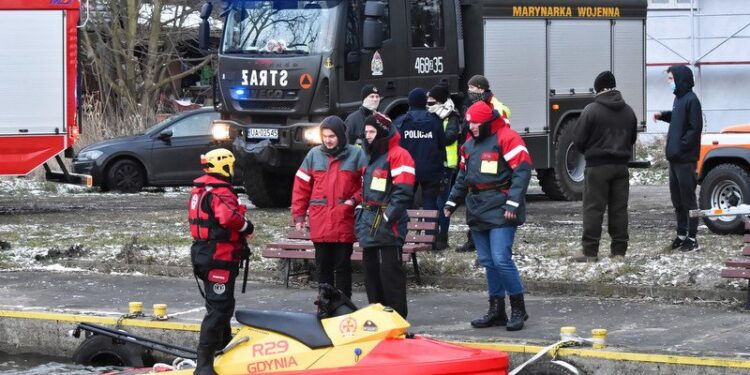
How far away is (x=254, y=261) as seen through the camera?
1441 centimetres

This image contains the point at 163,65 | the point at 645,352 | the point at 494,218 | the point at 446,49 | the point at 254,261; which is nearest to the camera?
the point at 645,352

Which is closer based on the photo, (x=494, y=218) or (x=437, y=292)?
(x=494, y=218)

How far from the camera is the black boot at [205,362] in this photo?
28.7 feet

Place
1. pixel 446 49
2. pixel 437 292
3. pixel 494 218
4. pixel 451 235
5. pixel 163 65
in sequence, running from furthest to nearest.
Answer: pixel 163 65
pixel 446 49
pixel 451 235
pixel 437 292
pixel 494 218

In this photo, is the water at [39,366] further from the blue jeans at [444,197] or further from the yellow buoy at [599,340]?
the blue jeans at [444,197]

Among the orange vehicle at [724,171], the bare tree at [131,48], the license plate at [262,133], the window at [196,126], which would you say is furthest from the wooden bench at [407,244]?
the bare tree at [131,48]


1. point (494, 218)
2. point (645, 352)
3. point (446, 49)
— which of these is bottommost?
point (645, 352)

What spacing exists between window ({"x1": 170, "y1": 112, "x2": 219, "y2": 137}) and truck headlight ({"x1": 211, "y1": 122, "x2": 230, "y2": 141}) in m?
4.33

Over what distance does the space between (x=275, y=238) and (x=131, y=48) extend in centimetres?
1633

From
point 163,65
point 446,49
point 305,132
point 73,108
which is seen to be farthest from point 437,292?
point 163,65

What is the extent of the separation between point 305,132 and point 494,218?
8.18m

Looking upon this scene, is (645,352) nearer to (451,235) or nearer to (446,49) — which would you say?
(451,235)

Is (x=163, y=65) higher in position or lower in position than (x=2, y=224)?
higher

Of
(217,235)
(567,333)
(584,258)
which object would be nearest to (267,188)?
(584,258)
